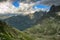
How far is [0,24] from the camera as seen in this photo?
64.8 metres

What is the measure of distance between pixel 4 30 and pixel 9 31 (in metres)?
2.47

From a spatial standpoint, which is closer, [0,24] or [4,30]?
[0,24]

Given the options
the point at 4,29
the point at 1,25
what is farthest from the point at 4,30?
the point at 1,25

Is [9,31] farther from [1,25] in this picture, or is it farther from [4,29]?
[1,25]

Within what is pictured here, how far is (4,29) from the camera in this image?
246 ft

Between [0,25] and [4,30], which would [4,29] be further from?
[0,25]

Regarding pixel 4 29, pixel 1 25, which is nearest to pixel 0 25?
pixel 1 25

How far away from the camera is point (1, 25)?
66062 millimetres

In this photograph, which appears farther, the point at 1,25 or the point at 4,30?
the point at 4,30

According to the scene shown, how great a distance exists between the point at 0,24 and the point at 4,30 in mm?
11983

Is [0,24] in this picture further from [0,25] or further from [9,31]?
[9,31]

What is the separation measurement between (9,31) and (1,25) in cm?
1240

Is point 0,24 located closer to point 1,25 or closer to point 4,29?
point 1,25

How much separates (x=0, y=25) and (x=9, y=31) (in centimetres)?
1268
